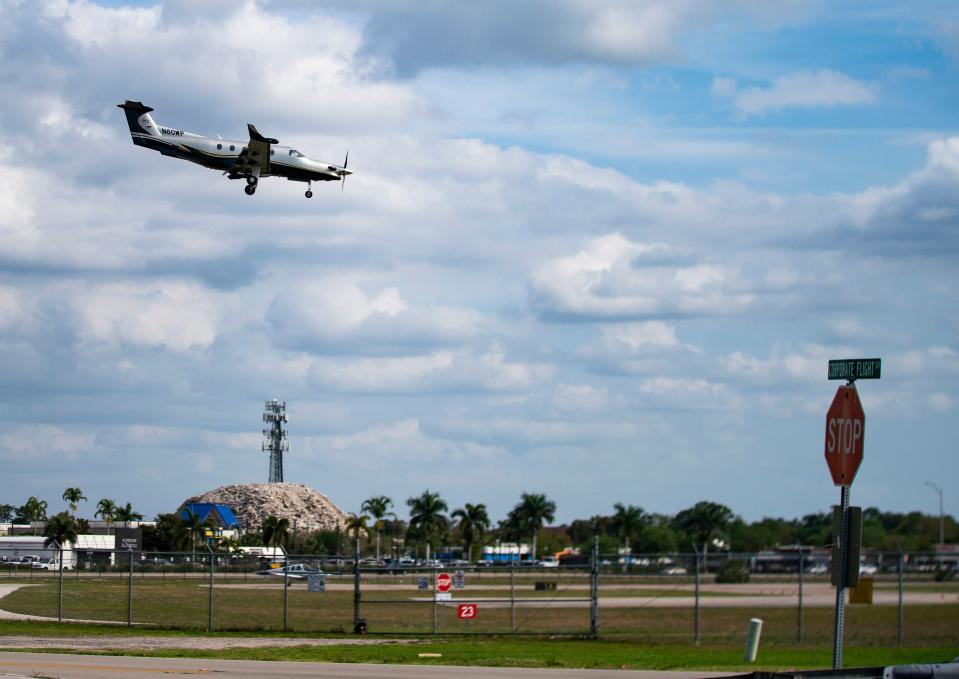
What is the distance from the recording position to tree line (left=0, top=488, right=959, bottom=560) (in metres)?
16.2

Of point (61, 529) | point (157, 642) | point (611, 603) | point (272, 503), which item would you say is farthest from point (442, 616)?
point (272, 503)

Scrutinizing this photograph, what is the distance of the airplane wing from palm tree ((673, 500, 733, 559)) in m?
17.8

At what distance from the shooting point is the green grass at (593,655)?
22.5 meters

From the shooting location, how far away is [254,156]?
39.8m

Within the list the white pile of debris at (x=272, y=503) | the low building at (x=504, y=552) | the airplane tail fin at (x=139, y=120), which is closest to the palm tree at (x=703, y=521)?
the airplane tail fin at (x=139, y=120)

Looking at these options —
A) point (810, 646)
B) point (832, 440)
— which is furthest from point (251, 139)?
point (832, 440)

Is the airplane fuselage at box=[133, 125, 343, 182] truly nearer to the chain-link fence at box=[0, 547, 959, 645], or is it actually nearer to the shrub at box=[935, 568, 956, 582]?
the chain-link fence at box=[0, 547, 959, 645]

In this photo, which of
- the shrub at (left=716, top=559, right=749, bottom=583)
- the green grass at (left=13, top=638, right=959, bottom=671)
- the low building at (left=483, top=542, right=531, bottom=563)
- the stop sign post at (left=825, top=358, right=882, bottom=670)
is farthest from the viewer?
the low building at (left=483, top=542, right=531, bottom=563)

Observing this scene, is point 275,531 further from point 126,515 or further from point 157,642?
point 157,642

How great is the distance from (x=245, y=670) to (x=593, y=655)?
8.17 metres

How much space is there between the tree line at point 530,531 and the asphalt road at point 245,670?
15.1ft

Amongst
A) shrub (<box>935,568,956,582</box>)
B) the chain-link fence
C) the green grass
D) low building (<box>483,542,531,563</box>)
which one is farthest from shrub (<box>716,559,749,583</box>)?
low building (<box>483,542,531,563</box>)

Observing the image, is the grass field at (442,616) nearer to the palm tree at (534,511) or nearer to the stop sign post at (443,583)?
the stop sign post at (443,583)

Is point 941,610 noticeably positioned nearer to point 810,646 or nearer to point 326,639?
point 810,646
